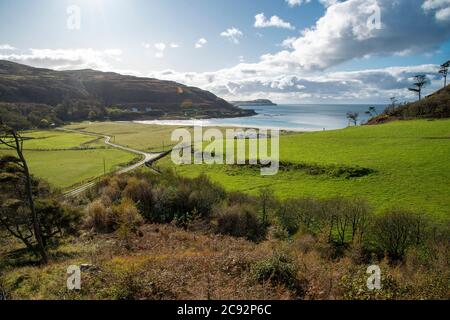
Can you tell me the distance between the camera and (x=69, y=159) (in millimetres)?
91188

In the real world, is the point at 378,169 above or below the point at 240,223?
above

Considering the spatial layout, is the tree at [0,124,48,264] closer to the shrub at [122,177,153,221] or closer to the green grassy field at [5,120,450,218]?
the shrub at [122,177,153,221]

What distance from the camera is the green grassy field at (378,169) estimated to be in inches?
1737

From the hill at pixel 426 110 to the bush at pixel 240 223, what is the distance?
3045 inches

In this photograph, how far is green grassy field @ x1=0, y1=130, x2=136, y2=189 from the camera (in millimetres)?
72438

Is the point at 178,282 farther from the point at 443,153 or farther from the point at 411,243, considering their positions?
the point at 443,153

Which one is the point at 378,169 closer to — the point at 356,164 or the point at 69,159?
the point at 356,164

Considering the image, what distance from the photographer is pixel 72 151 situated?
339ft

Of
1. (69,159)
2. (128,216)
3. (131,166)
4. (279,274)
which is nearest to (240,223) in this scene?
(128,216)

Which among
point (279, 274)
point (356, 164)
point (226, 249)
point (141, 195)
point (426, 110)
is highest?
point (426, 110)

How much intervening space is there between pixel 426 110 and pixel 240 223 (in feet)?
274

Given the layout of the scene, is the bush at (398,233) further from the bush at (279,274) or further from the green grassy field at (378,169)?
the bush at (279,274)

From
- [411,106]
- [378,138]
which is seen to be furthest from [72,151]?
[411,106]

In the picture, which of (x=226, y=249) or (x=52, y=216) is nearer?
(x=226, y=249)
